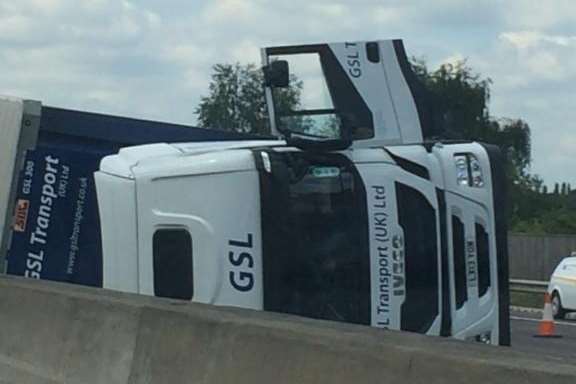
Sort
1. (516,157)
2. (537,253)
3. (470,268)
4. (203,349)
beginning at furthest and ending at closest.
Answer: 1. (516,157)
2. (537,253)
3. (470,268)
4. (203,349)

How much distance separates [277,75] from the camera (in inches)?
367

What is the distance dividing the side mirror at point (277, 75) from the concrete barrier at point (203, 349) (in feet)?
7.39

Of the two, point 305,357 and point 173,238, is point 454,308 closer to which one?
point 173,238

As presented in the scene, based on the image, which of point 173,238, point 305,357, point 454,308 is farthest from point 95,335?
point 454,308

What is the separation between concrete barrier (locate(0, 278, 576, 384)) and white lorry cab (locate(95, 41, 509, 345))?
0.78 metres

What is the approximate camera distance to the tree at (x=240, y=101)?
9469 mm

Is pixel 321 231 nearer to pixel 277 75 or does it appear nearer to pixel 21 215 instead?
pixel 277 75

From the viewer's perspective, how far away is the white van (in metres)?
25.0

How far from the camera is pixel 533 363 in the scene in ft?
14.8

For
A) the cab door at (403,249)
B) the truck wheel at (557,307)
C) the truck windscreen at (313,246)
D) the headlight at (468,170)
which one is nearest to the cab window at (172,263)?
the truck windscreen at (313,246)

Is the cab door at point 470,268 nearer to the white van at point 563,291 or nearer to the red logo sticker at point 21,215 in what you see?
the red logo sticker at point 21,215

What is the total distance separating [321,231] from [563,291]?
1758cm

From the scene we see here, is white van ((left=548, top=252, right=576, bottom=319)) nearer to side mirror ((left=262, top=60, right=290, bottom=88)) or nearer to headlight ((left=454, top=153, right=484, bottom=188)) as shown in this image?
headlight ((left=454, top=153, right=484, bottom=188))

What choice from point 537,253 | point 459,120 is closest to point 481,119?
point 537,253
